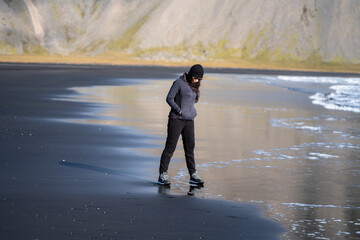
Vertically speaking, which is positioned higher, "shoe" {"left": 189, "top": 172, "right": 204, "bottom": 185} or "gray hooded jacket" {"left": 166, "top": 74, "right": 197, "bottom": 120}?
"gray hooded jacket" {"left": 166, "top": 74, "right": 197, "bottom": 120}

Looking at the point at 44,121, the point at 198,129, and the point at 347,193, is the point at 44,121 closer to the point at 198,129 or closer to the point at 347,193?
the point at 198,129

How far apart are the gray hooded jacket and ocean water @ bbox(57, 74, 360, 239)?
107 centimetres

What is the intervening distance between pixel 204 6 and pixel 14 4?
46.3m

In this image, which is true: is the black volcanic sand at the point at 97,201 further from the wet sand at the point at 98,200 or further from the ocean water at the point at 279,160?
the ocean water at the point at 279,160

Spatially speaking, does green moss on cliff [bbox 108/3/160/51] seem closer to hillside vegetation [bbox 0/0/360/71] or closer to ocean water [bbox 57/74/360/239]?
hillside vegetation [bbox 0/0/360/71]

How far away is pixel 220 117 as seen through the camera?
2517cm

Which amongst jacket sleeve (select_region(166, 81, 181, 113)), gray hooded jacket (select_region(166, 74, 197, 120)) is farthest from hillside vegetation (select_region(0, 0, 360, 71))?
jacket sleeve (select_region(166, 81, 181, 113))

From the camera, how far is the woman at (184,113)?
1154 cm

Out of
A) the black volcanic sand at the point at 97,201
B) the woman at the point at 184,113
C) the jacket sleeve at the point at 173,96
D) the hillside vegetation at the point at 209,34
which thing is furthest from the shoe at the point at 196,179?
the hillside vegetation at the point at 209,34

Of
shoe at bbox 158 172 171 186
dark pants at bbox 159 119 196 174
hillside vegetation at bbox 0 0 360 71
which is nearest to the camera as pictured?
shoe at bbox 158 172 171 186

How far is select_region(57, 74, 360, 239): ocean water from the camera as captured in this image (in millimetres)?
9466

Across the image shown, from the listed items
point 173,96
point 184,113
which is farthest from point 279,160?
point 173,96

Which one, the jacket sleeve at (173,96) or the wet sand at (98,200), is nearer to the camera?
the wet sand at (98,200)

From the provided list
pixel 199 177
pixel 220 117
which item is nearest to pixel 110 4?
pixel 220 117
